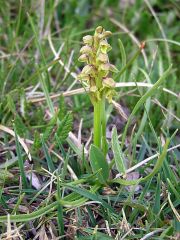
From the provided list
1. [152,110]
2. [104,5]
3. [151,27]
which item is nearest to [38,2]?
[104,5]

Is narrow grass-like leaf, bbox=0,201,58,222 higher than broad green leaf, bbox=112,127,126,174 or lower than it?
lower

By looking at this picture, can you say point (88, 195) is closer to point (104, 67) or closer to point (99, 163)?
point (99, 163)

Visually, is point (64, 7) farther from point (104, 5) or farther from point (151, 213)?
point (151, 213)

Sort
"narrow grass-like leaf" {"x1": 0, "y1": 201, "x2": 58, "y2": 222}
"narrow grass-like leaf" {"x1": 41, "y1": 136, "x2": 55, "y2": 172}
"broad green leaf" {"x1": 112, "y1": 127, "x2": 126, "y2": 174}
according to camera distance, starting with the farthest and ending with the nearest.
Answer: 1. "narrow grass-like leaf" {"x1": 41, "y1": 136, "x2": 55, "y2": 172}
2. "broad green leaf" {"x1": 112, "y1": 127, "x2": 126, "y2": 174}
3. "narrow grass-like leaf" {"x1": 0, "y1": 201, "x2": 58, "y2": 222}

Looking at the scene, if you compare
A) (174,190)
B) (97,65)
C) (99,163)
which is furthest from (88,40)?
(174,190)

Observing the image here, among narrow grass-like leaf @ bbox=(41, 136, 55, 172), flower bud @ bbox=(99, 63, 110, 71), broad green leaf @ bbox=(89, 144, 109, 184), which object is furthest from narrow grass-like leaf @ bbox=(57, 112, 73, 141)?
flower bud @ bbox=(99, 63, 110, 71)

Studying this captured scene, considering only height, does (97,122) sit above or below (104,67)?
below

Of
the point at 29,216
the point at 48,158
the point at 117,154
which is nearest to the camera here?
the point at 29,216

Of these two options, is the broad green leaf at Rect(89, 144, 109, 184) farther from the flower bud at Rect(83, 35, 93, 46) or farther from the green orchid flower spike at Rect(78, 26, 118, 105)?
the flower bud at Rect(83, 35, 93, 46)

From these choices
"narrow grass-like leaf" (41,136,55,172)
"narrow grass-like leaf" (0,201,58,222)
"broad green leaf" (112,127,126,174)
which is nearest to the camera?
"narrow grass-like leaf" (0,201,58,222)
